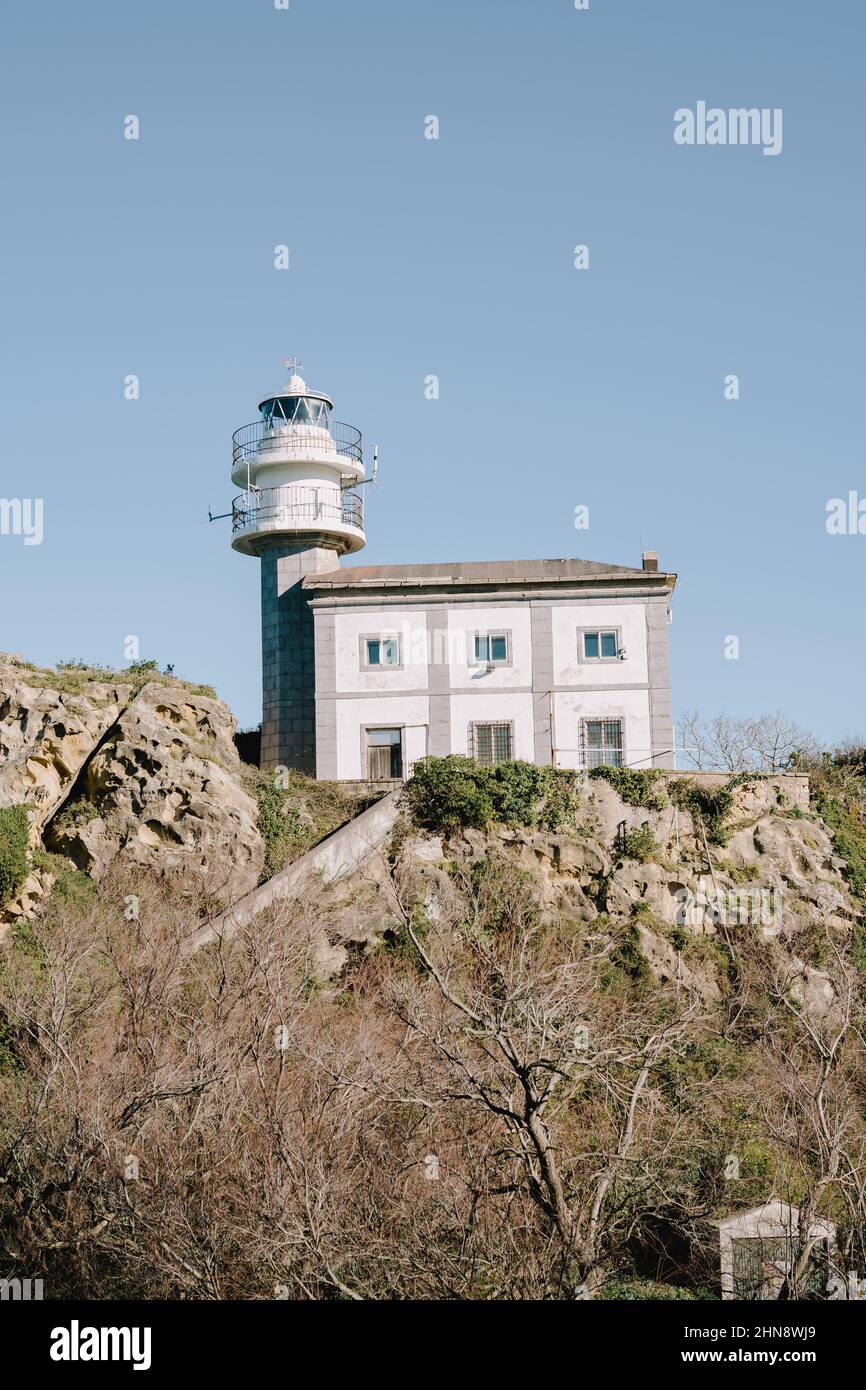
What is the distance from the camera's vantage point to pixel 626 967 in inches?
1236

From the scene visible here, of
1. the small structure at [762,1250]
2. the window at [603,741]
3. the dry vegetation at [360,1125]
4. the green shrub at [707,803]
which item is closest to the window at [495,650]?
the window at [603,741]

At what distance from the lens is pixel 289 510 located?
38000mm

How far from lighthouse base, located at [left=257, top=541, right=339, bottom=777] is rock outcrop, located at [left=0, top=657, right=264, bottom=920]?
4.04 m

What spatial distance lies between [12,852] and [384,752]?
10.2 metres

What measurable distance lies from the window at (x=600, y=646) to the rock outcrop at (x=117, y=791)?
9805mm

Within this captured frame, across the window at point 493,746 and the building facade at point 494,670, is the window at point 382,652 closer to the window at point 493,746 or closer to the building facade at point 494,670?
the building facade at point 494,670

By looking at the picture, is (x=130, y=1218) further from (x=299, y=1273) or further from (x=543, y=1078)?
(x=543, y=1078)

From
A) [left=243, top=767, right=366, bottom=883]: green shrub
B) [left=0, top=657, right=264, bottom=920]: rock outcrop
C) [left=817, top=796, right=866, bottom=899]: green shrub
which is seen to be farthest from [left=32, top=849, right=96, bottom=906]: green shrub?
[left=817, top=796, right=866, bottom=899]: green shrub

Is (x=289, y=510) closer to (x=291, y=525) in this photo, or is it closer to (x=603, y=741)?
(x=291, y=525)

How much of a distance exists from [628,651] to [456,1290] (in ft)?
72.0

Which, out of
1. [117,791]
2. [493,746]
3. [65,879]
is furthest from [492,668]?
[65,879]

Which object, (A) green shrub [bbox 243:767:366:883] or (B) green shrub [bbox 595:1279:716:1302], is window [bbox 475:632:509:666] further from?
(B) green shrub [bbox 595:1279:716:1302]

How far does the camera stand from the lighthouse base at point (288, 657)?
36500 millimetres
